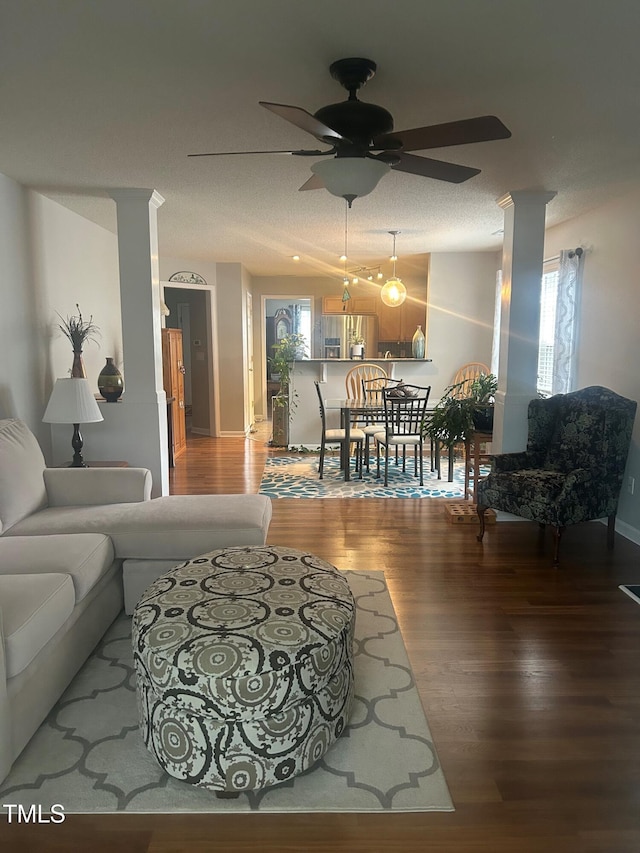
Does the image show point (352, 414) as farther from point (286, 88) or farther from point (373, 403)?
point (286, 88)

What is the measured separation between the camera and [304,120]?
2.06 metres

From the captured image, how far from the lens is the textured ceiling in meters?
1.99

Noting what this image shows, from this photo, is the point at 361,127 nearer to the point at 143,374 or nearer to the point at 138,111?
the point at 138,111

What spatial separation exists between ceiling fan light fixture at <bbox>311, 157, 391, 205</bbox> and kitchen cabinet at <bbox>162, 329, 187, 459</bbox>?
4.99 metres

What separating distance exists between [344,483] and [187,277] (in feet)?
13.1

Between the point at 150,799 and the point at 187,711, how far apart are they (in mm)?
285

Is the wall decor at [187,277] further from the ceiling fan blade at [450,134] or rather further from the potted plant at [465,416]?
the ceiling fan blade at [450,134]

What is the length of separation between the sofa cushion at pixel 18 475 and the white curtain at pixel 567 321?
13.8ft

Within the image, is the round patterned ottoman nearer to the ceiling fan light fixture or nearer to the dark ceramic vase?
the ceiling fan light fixture

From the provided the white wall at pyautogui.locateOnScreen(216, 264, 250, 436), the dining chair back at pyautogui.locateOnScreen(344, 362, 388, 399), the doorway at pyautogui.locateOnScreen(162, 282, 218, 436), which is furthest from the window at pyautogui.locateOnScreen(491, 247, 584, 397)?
the doorway at pyautogui.locateOnScreen(162, 282, 218, 436)

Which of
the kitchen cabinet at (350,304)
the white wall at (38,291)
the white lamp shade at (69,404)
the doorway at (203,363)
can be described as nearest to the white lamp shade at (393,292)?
the doorway at (203,363)

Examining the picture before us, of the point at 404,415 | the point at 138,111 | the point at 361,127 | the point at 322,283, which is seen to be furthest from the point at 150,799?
the point at 322,283

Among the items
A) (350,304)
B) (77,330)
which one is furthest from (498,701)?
(350,304)

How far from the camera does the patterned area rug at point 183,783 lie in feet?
5.86
